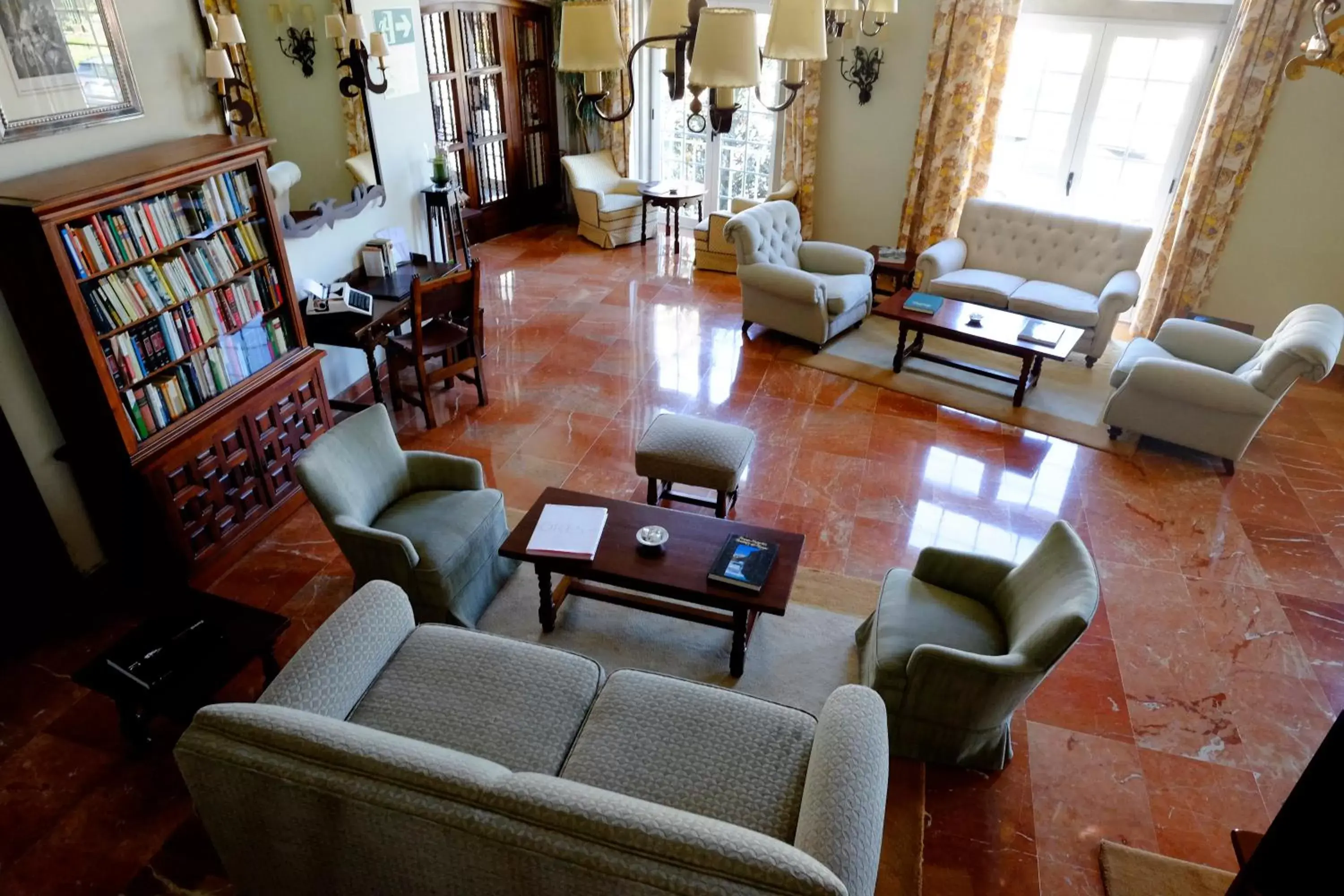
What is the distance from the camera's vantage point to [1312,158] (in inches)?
213

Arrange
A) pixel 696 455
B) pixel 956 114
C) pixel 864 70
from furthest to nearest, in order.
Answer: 1. pixel 864 70
2. pixel 956 114
3. pixel 696 455

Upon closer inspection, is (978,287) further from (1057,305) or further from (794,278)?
(794,278)

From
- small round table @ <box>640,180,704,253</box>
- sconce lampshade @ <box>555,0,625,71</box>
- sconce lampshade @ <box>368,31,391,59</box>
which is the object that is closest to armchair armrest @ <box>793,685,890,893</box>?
sconce lampshade @ <box>555,0,625,71</box>

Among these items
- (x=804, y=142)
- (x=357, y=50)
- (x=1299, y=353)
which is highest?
(x=357, y=50)

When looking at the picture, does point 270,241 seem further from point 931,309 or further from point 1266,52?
point 1266,52

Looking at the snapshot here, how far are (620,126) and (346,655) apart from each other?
6708 mm

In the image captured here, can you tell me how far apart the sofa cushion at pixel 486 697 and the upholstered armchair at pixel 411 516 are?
44 cm

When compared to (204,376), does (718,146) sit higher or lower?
higher

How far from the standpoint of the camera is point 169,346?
3.21 meters

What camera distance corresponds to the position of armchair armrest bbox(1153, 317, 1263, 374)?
15.4 feet

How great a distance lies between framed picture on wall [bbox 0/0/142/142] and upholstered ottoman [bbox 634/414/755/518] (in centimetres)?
252

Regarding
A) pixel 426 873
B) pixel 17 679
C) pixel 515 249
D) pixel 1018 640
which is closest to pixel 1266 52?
pixel 1018 640

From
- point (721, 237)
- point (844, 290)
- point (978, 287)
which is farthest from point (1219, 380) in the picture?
A: point (721, 237)

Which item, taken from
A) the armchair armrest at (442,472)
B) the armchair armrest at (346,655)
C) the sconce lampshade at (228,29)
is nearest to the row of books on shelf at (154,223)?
the sconce lampshade at (228,29)
